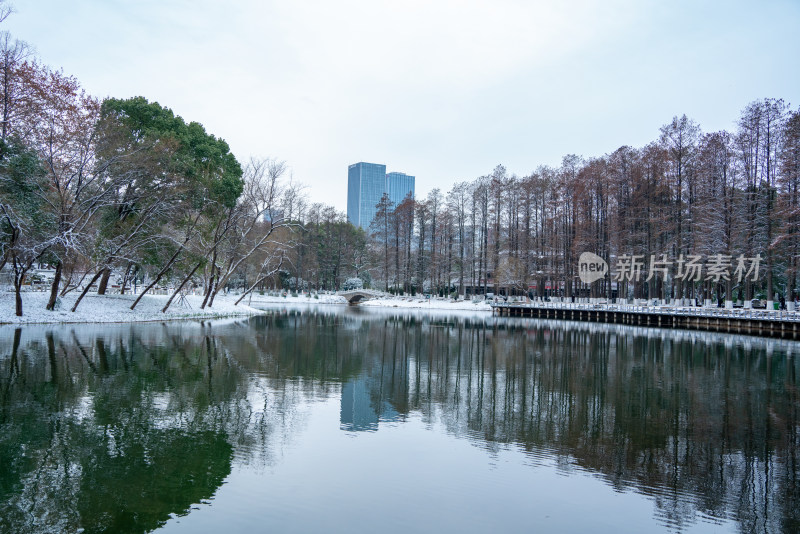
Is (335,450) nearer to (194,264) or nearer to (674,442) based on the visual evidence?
(674,442)

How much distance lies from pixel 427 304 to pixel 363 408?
173ft

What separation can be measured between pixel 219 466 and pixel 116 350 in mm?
13138

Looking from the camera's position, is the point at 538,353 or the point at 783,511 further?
the point at 538,353

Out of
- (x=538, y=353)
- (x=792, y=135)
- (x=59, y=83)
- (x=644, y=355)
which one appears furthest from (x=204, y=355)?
(x=792, y=135)

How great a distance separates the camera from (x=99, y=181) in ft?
91.4

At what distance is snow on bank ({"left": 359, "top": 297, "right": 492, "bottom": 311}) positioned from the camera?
6094cm

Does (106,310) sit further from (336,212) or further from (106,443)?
(336,212)

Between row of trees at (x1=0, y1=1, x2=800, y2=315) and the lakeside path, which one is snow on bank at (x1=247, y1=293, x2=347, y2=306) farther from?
the lakeside path

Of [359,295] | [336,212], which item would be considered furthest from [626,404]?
[336,212]

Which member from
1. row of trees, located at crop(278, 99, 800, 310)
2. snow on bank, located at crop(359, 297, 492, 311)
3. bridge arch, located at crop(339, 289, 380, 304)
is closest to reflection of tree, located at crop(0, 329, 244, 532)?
row of trees, located at crop(278, 99, 800, 310)

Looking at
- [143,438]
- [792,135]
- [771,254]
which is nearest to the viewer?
[143,438]

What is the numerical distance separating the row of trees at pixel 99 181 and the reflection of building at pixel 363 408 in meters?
16.2

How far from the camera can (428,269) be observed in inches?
2810

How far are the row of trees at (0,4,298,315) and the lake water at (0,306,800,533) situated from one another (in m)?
8.93
